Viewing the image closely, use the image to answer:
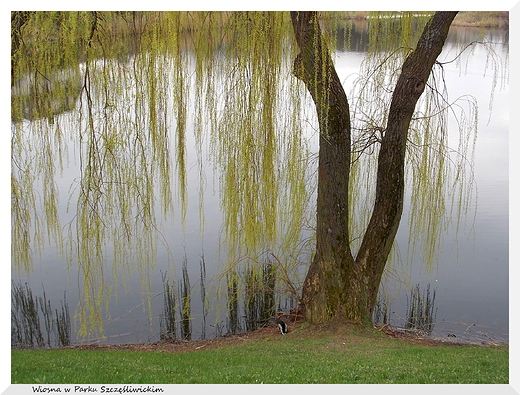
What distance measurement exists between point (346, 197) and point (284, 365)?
2257mm

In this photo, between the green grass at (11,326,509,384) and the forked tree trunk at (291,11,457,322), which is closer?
the green grass at (11,326,509,384)

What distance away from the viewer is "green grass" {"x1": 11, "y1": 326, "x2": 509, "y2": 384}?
427 centimetres

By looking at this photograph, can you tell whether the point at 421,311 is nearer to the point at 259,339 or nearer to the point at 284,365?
the point at 259,339

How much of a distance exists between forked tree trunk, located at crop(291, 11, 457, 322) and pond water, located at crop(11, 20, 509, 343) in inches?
31.4

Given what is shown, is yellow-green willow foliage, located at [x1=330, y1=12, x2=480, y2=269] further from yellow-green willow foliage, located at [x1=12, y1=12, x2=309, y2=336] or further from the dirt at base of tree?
yellow-green willow foliage, located at [x1=12, y1=12, x2=309, y2=336]

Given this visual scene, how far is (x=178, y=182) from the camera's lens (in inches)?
234

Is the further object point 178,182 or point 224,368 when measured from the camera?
point 178,182

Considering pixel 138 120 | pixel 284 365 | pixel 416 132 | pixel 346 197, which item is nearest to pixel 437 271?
pixel 416 132

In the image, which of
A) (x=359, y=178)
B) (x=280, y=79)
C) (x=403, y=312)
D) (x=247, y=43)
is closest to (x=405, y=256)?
(x=403, y=312)


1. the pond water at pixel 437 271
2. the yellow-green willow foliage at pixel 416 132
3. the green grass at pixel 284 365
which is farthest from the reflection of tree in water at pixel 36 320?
the yellow-green willow foliage at pixel 416 132

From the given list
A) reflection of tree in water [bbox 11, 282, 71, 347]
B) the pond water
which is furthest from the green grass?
the pond water

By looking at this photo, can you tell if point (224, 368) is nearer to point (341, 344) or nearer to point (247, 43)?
point (341, 344)

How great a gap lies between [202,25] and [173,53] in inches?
18.1

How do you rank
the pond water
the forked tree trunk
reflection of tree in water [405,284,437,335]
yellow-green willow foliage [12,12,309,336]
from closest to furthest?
yellow-green willow foliage [12,12,309,336]
the forked tree trunk
the pond water
reflection of tree in water [405,284,437,335]
